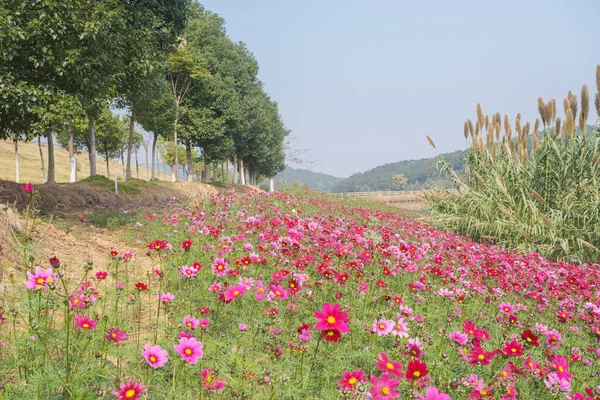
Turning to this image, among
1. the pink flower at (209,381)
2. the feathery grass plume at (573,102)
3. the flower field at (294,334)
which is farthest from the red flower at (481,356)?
the feathery grass plume at (573,102)

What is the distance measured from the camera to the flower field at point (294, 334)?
209 cm

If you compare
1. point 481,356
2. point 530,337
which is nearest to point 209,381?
point 481,356

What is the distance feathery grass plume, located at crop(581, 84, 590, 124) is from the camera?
9117 millimetres

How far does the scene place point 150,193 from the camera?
16484 mm

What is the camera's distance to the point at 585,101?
9.17 meters

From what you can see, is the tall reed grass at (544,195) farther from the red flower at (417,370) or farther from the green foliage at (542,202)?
the red flower at (417,370)

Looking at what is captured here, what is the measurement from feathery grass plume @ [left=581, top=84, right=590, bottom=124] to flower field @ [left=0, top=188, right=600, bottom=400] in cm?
534

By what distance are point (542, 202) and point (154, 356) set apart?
10106 mm

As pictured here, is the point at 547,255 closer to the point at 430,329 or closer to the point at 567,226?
the point at 567,226

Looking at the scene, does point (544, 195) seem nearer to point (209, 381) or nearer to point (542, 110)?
point (542, 110)

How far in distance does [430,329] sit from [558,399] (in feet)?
4.79

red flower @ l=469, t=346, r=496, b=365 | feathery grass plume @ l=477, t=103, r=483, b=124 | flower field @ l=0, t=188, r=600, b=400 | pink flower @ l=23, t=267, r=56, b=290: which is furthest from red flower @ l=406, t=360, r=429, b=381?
feathery grass plume @ l=477, t=103, r=483, b=124

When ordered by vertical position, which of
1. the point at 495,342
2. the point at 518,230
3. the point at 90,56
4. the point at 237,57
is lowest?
the point at 495,342

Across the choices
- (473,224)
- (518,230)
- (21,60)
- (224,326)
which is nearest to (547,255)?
(518,230)
